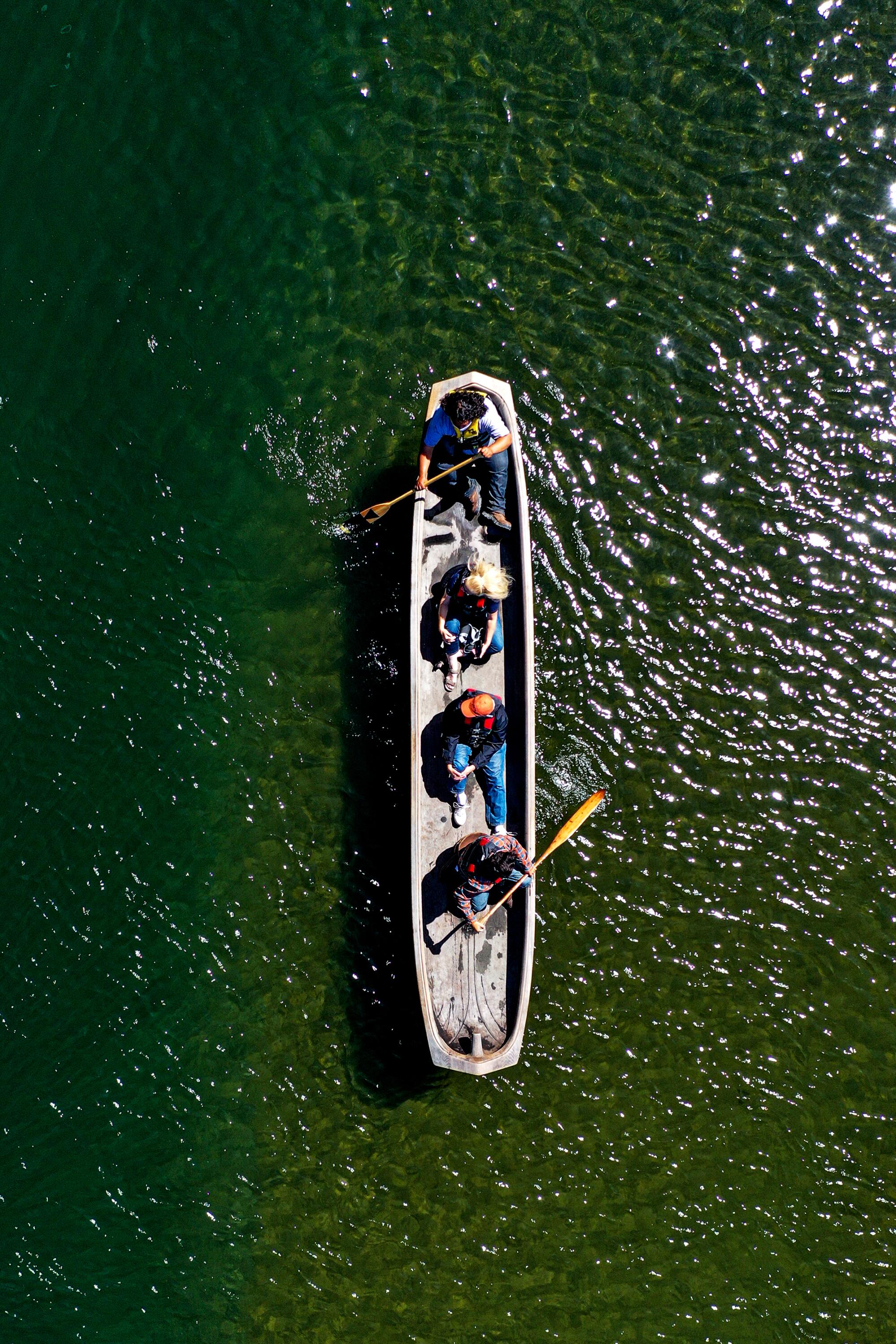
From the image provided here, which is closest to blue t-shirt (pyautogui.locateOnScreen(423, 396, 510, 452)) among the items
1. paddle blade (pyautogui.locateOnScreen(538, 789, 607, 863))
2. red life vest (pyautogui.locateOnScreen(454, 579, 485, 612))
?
red life vest (pyautogui.locateOnScreen(454, 579, 485, 612))

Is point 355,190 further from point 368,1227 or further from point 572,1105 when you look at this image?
point 368,1227

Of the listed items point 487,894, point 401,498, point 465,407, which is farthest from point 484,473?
point 487,894

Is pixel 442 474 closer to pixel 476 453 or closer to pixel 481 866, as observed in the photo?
pixel 476 453

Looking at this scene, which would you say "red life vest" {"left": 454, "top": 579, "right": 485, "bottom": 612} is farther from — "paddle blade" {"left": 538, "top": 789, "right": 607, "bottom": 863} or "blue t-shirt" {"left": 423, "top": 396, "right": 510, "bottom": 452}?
"paddle blade" {"left": 538, "top": 789, "right": 607, "bottom": 863}

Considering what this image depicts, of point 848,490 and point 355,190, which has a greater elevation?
point 355,190

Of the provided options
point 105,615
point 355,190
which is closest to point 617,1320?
point 105,615
